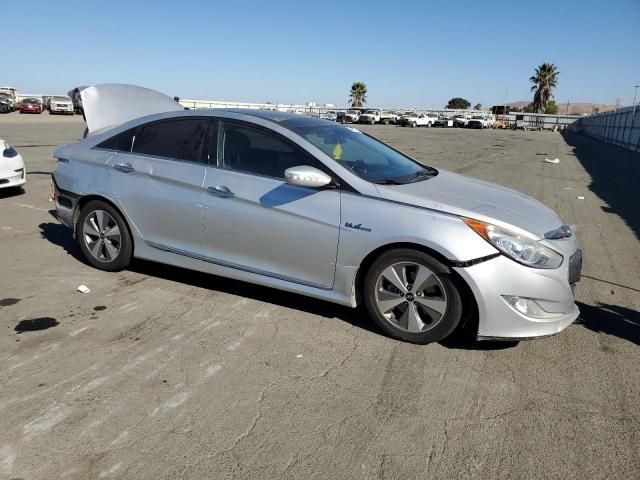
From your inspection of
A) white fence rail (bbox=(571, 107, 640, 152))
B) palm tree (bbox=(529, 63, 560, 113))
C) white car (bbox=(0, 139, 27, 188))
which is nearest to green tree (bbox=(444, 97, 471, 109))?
palm tree (bbox=(529, 63, 560, 113))

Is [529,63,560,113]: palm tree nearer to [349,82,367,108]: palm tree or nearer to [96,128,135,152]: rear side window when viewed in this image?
[349,82,367,108]: palm tree

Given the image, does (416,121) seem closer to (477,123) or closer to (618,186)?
(477,123)

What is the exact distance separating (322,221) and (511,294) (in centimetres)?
140

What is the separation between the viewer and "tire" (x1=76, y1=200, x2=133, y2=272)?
4930mm

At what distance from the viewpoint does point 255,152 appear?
4.31 m

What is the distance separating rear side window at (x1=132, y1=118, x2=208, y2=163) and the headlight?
237 cm

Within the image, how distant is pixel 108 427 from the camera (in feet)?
9.02

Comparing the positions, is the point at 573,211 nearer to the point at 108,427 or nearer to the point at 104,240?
the point at 104,240

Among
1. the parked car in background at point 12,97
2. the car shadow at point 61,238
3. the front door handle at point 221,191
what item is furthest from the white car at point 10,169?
the parked car in background at point 12,97

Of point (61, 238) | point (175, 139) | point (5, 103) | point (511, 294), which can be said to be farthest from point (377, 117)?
point (511, 294)

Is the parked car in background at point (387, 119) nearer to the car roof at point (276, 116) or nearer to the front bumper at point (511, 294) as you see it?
the car roof at point (276, 116)

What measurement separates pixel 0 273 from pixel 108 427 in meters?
3.08

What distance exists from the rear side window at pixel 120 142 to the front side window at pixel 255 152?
1036mm

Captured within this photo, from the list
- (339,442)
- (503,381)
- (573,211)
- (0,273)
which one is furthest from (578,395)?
(573,211)
